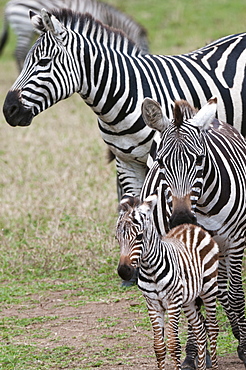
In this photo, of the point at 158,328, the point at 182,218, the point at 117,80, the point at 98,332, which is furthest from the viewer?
the point at 117,80

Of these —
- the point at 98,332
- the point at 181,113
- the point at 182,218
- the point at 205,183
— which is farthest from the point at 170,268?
the point at 98,332

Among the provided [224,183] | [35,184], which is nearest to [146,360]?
[224,183]

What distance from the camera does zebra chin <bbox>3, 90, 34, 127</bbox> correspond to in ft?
19.6

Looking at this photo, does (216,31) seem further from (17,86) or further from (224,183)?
(224,183)

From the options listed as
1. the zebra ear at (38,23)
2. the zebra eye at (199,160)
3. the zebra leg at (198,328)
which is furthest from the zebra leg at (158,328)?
the zebra ear at (38,23)

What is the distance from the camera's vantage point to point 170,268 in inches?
160

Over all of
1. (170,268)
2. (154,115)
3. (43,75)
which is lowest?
(170,268)

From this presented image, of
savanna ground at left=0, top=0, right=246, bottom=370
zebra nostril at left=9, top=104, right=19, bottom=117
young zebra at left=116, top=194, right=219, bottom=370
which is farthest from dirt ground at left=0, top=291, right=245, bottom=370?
zebra nostril at left=9, top=104, right=19, bottom=117

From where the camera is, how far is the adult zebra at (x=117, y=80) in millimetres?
5992

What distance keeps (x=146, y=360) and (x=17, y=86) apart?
2585 mm

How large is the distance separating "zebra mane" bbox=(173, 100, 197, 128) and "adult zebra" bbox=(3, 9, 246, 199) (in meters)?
1.76

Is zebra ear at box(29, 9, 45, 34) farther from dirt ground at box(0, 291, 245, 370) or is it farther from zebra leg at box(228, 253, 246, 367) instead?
zebra leg at box(228, 253, 246, 367)

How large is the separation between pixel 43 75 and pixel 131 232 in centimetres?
261

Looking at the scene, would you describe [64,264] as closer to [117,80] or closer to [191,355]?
[117,80]
